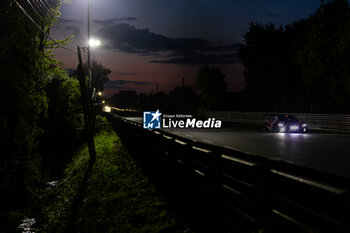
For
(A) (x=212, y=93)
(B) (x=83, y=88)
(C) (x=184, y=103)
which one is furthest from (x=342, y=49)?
(C) (x=184, y=103)

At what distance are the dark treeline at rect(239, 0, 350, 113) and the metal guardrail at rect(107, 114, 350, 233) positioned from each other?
32.3 metres

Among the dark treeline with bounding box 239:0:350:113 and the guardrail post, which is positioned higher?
the dark treeline with bounding box 239:0:350:113

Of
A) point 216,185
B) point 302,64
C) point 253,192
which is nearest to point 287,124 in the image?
point 302,64

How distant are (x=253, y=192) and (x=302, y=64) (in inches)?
1747

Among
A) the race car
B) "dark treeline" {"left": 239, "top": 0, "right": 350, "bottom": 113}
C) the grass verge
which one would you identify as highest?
"dark treeline" {"left": 239, "top": 0, "right": 350, "bottom": 113}

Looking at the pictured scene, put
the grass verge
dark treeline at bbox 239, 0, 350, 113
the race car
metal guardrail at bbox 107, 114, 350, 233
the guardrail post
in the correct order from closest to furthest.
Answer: metal guardrail at bbox 107, 114, 350, 233, the guardrail post, the grass verge, the race car, dark treeline at bbox 239, 0, 350, 113

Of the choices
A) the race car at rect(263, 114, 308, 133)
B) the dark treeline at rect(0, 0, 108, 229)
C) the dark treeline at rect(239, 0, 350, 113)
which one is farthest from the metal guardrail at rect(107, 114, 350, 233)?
the dark treeline at rect(239, 0, 350, 113)

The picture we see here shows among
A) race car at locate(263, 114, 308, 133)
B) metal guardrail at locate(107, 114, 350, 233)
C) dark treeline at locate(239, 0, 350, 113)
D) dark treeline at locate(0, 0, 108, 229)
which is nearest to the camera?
metal guardrail at locate(107, 114, 350, 233)

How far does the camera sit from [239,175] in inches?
203

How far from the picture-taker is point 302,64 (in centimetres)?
4588

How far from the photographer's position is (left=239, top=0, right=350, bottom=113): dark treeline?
1460 inches

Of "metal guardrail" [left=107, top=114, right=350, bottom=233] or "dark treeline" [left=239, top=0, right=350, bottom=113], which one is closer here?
"metal guardrail" [left=107, top=114, right=350, bottom=233]

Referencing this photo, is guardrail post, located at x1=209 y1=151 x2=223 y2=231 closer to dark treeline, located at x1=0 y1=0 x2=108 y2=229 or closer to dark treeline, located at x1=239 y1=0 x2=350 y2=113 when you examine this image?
dark treeline, located at x1=0 y1=0 x2=108 y2=229

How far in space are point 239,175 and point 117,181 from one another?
25.2ft
